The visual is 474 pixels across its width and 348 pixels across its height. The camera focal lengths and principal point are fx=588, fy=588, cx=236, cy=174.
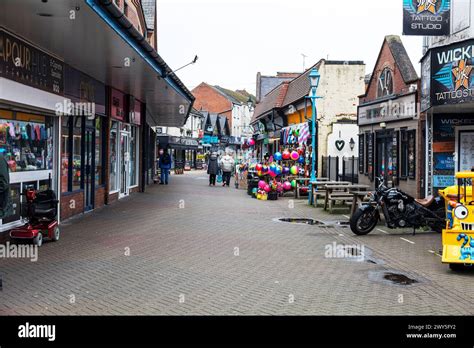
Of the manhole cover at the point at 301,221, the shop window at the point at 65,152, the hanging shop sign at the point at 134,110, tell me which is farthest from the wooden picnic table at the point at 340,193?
the hanging shop sign at the point at 134,110

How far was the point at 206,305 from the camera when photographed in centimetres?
688

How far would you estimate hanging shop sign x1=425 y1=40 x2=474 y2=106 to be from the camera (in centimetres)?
1375

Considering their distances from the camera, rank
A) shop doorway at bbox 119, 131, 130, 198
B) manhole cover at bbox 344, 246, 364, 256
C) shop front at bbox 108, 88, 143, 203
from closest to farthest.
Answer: manhole cover at bbox 344, 246, 364, 256, shop front at bbox 108, 88, 143, 203, shop doorway at bbox 119, 131, 130, 198

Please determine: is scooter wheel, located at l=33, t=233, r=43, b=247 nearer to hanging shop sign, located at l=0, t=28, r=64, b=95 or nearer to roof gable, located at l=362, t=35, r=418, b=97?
hanging shop sign, located at l=0, t=28, r=64, b=95

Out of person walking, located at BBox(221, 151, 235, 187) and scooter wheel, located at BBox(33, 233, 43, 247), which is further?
person walking, located at BBox(221, 151, 235, 187)

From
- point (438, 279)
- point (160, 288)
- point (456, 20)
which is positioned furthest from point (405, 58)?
point (160, 288)

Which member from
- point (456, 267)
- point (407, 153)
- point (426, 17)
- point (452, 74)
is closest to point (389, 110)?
point (407, 153)

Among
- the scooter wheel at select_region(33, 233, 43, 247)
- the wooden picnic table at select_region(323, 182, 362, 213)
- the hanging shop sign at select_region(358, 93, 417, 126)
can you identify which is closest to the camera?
the scooter wheel at select_region(33, 233, 43, 247)

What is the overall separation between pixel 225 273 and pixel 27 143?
5.68 metres

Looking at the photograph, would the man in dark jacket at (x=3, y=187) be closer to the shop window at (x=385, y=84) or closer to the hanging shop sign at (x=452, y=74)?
the hanging shop sign at (x=452, y=74)

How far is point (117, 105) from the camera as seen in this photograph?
790 inches

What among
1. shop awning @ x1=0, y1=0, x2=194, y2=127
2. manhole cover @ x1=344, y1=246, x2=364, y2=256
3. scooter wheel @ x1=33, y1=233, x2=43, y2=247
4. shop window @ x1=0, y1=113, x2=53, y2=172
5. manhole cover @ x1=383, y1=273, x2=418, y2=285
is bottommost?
manhole cover @ x1=383, y1=273, x2=418, y2=285

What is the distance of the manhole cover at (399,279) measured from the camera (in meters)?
8.37

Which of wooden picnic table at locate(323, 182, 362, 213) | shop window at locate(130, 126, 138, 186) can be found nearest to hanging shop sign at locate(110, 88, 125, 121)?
shop window at locate(130, 126, 138, 186)
